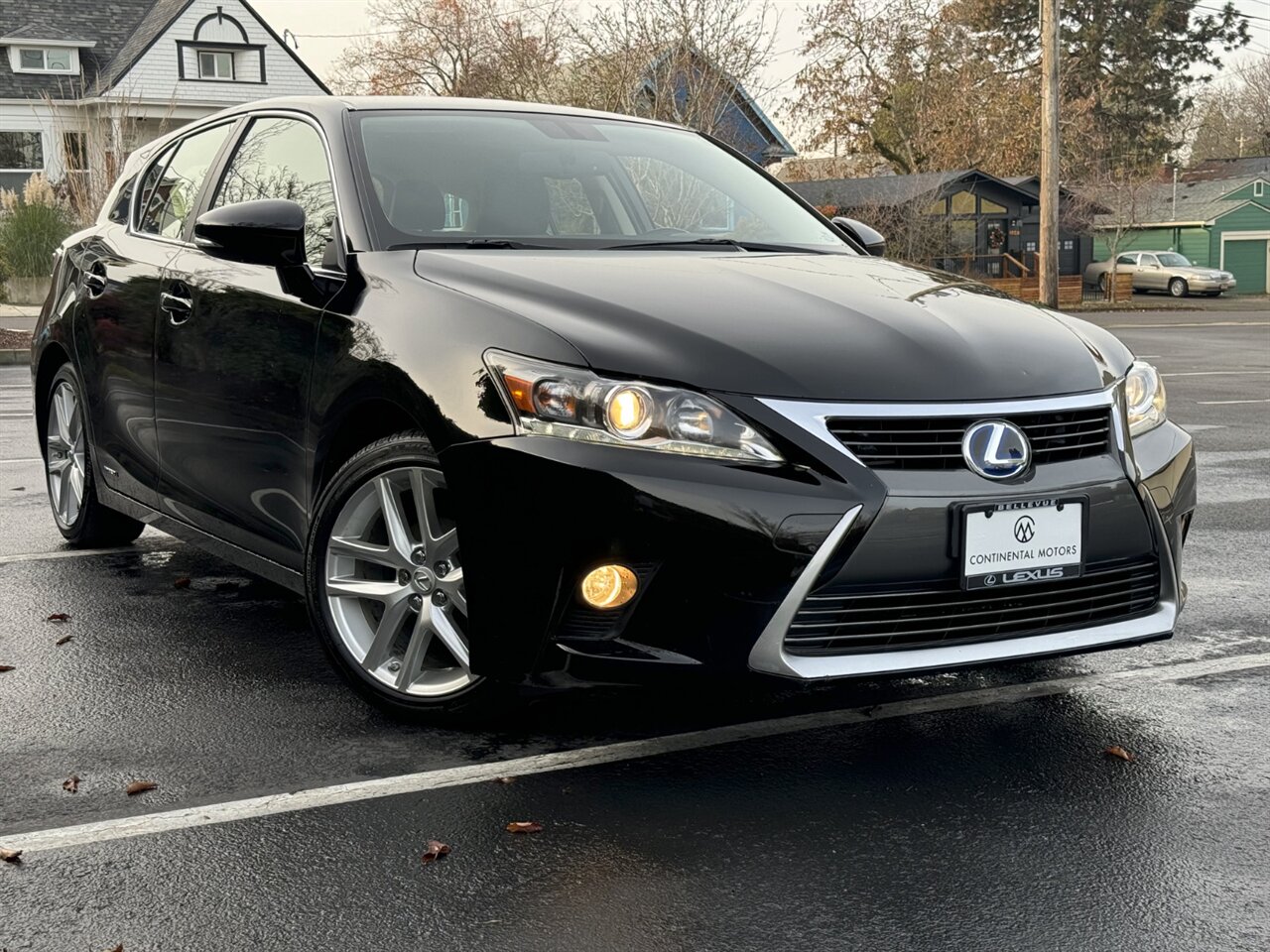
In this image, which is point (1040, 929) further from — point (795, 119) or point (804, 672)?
point (795, 119)

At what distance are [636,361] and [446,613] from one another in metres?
0.83

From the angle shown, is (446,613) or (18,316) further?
(18,316)

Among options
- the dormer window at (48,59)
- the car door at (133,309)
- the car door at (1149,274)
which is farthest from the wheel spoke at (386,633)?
the car door at (1149,274)

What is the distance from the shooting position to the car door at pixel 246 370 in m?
4.38

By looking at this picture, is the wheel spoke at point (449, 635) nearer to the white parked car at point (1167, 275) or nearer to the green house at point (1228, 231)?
the white parked car at point (1167, 275)

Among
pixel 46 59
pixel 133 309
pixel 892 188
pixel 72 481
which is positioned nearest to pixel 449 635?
pixel 133 309

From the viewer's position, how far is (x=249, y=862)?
125 inches

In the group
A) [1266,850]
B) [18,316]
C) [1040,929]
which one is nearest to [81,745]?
[1040,929]

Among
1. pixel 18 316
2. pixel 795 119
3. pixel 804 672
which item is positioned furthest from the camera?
pixel 795 119

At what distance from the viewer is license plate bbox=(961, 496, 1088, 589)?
350 centimetres

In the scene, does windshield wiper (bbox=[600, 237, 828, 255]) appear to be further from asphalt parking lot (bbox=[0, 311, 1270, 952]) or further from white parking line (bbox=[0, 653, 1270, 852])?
white parking line (bbox=[0, 653, 1270, 852])

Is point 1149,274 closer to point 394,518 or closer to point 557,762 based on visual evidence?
point 394,518

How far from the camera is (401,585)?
156 inches

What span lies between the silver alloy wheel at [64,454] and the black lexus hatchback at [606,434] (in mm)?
1266
